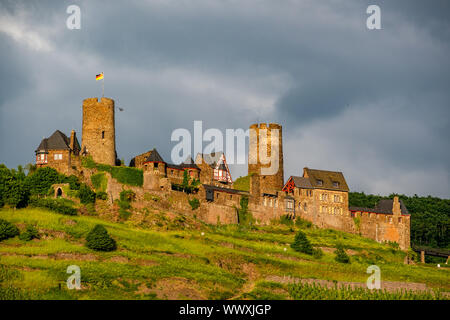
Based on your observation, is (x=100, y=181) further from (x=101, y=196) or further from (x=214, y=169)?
(x=214, y=169)

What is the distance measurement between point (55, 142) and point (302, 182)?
3518 centimetres

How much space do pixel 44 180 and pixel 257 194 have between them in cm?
2848

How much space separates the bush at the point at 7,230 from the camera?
7225cm

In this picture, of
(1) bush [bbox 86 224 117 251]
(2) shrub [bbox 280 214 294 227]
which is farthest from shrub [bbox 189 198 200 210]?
(1) bush [bbox 86 224 117 251]

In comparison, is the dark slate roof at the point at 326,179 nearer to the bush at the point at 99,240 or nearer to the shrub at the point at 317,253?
the shrub at the point at 317,253

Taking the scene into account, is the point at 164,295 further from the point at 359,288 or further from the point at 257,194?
the point at 257,194

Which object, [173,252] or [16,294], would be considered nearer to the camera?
[16,294]

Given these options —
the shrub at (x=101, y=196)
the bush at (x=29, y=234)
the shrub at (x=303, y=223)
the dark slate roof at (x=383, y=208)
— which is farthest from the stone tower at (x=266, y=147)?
the bush at (x=29, y=234)

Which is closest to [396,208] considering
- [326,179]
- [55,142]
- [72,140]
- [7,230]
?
[326,179]

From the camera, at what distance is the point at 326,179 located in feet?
347

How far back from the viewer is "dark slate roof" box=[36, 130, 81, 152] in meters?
91.6

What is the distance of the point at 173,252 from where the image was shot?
7612cm
